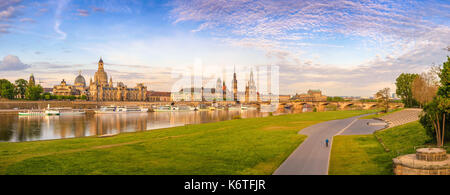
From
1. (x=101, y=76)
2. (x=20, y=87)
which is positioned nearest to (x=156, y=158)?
(x=20, y=87)

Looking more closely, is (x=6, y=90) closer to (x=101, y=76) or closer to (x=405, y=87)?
(x=101, y=76)

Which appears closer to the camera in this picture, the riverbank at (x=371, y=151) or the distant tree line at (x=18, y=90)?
the riverbank at (x=371, y=151)

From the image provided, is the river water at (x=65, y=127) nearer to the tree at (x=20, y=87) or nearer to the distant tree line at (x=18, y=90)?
the distant tree line at (x=18, y=90)

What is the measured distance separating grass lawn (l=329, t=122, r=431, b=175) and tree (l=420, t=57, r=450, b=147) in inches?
49.2

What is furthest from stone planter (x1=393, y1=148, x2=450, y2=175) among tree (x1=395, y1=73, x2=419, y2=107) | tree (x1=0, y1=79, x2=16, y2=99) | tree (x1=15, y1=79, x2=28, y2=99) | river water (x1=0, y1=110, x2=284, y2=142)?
tree (x1=15, y1=79, x2=28, y2=99)

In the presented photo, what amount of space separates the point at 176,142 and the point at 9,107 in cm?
10556

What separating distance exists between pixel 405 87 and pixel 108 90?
150964 millimetres

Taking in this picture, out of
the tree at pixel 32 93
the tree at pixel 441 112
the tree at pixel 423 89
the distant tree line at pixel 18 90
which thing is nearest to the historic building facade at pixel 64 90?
the distant tree line at pixel 18 90

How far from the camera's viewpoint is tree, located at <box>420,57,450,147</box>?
18.0 m

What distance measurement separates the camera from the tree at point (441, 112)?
18.0m

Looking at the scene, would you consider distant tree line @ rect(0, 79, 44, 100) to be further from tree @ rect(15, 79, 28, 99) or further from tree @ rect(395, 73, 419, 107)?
tree @ rect(395, 73, 419, 107)

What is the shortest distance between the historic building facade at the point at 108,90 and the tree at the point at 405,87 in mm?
144712

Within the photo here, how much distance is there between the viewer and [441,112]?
18750 mm
